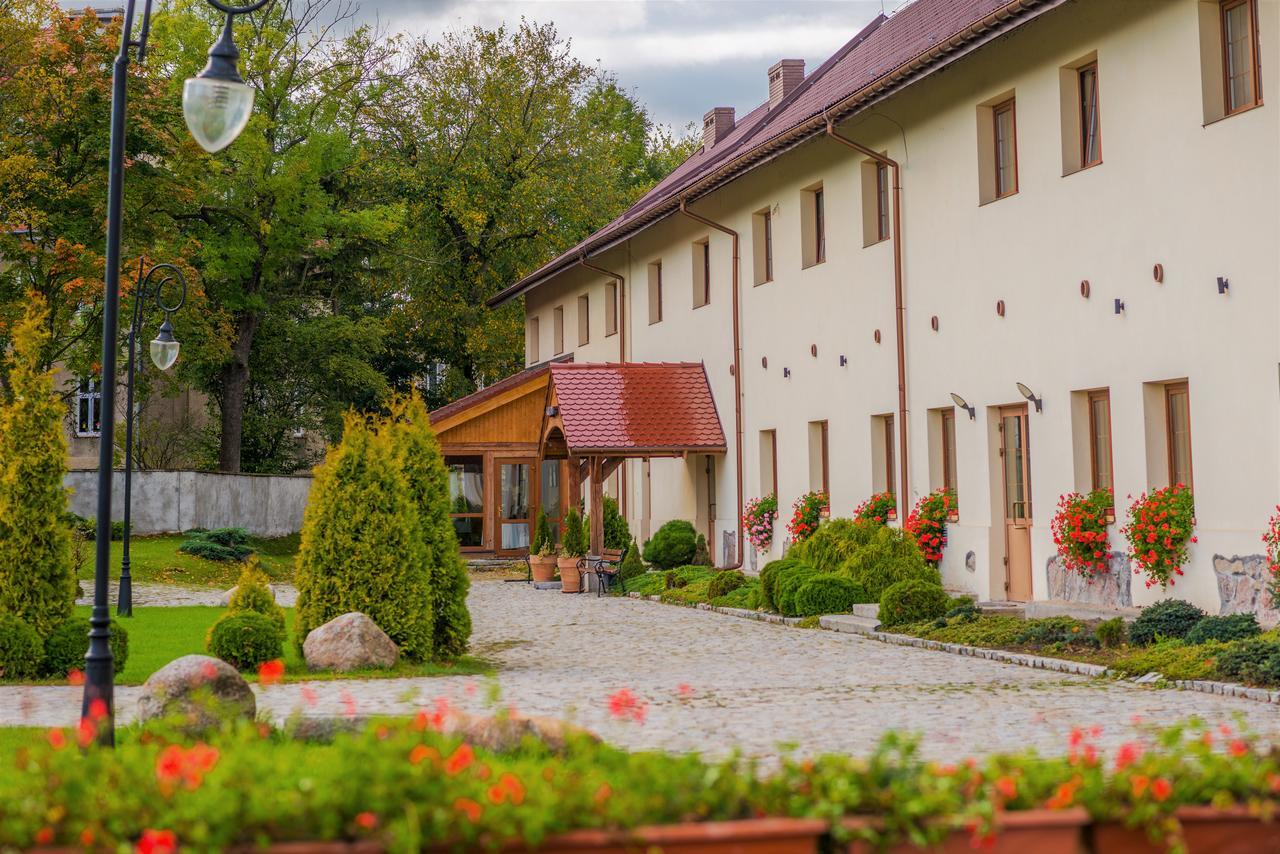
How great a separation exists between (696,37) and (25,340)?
87.6ft

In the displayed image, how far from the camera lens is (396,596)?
13656 mm

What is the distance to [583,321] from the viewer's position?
115 ft

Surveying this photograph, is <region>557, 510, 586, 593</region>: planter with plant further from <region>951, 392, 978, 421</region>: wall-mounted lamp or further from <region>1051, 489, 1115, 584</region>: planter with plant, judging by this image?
<region>1051, 489, 1115, 584</region>: planter with plant

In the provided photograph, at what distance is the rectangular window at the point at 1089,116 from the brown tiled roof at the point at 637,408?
1097 centimetres

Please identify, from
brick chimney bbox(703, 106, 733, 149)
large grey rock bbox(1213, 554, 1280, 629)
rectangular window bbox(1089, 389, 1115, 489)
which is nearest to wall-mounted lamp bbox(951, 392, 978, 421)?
rectangular window bbox(1089, 389, 1115, 489)

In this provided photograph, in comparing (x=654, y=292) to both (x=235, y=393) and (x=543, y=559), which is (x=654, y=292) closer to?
(x=543, y=559)

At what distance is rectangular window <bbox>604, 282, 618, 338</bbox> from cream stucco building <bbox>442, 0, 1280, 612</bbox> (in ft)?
19.1

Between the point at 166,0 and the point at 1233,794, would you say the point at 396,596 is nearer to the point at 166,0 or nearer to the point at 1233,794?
the point at 1233,794

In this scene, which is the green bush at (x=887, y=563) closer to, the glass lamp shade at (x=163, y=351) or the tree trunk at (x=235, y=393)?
the glass lamp shade at (x=163, y=351)

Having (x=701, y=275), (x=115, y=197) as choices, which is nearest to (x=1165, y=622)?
(x=115, y=197)

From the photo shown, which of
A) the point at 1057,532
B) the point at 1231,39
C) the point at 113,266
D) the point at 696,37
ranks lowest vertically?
the point at 1057,532

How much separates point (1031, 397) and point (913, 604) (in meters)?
2.66

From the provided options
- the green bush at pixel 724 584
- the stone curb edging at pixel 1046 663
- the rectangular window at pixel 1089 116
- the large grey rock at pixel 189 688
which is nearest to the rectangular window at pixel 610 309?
the green bush at pixel 724 584

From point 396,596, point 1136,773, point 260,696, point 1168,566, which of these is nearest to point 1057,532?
point 1168,566
